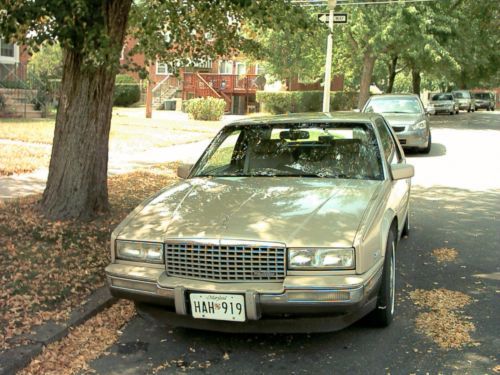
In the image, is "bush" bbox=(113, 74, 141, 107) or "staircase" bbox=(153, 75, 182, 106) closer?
"bush" bbox=(113, 74, 141, 107)

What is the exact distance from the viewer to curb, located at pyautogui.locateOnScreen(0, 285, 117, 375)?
362 cm

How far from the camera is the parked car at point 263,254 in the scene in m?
3.53

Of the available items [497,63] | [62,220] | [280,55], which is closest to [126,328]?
[62,220]

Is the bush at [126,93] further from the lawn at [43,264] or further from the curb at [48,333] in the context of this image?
the curb at [48,333]

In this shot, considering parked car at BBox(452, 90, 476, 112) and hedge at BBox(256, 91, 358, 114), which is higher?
parked car at BBox(452, 90, 476, 112)

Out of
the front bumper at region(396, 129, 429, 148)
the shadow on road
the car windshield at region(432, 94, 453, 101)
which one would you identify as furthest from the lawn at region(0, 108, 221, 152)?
the car windshield at region(432, 94, 453, 101)

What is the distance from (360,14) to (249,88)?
47.3 feet

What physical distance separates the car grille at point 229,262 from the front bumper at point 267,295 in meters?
0.06

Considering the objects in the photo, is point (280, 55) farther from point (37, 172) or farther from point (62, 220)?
point (62, 220)

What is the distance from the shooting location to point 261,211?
3996mm

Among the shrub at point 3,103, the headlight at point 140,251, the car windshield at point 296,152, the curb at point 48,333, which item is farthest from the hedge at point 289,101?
the headlight at point 140,251

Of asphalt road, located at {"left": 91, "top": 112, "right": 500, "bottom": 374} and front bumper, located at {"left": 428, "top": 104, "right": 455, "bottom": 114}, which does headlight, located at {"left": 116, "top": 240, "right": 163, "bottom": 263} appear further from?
front bumper, located at {"left": 428, "top": 104, "right": 455, "bottom": 114}

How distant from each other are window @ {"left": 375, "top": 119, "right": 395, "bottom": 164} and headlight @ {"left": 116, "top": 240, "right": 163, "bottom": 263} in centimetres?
236

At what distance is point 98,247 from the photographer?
5.77m
